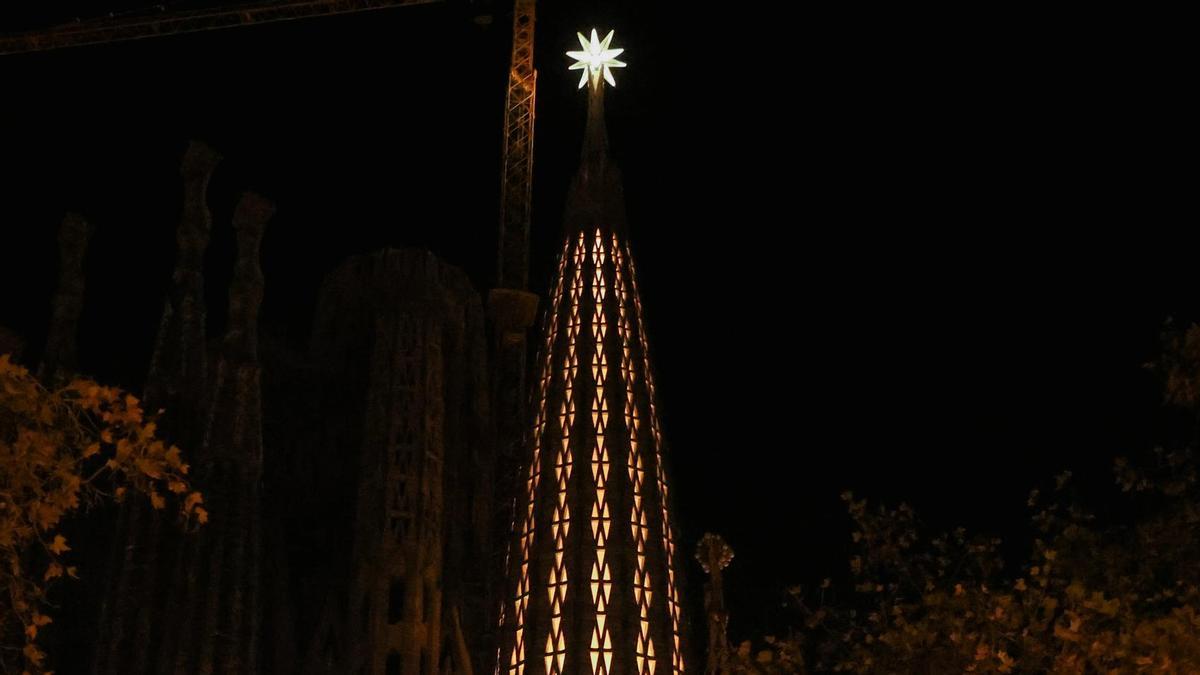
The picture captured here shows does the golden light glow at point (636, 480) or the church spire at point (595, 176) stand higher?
the church spire at point (595, 176)

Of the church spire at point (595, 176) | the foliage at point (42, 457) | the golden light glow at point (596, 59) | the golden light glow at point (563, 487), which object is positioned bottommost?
the foliage at point (42, 457)

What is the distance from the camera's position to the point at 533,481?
32.4 m

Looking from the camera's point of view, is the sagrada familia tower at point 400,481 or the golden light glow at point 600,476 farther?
the sagrada familia tower at point 400,481

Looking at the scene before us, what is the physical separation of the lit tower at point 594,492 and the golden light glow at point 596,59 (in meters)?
3.60

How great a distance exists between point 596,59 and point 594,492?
Answer: 11680 mm

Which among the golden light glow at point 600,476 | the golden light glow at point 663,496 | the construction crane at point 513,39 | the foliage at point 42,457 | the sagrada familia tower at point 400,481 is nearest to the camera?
the foliage at point 42,457

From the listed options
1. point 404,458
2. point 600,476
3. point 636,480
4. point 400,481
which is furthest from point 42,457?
point 404,458

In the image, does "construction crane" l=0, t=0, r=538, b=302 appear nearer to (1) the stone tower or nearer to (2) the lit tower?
(1) the stone tower

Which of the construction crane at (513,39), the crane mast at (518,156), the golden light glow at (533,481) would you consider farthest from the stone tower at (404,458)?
the construction crane at (513,39)

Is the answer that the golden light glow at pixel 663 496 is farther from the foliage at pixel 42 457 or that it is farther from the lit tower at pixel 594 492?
the foliage at pixel 42 457

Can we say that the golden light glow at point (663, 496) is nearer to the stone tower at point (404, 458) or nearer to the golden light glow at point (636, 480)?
the golden light glow at point (636, 480)

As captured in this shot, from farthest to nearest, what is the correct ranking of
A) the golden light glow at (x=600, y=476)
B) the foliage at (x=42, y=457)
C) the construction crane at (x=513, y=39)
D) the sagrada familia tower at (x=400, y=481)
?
1. the construction crane at (x=513, y=39)
2. the sagrada familia tower at (x=400, y=481)
3. the golden light glow at (x=600, y=476)
4. the foliage at (x=42, y=457)

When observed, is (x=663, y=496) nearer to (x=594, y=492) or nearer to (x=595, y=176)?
(x=594, y=492)

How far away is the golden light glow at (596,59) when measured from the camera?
3731cm
